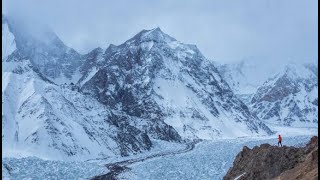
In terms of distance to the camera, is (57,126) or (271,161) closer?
(271,161)

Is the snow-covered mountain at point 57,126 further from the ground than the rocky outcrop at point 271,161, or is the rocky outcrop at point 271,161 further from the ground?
the snow-covered mountain at point 57,126

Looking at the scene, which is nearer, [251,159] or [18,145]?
[251,159]

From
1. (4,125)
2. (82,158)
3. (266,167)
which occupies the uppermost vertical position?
(4,125)

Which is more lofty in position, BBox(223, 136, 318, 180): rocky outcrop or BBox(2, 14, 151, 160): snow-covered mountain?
BBox(2, 14, 151, 160): snow-covered mountain

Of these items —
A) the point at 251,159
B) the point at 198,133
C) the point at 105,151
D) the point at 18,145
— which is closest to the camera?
the point at 251,159

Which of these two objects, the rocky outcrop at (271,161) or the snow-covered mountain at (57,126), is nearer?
the rocky outcrop at (271,161)

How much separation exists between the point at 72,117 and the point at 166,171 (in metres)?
49.5

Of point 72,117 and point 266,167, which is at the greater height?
point 72,117

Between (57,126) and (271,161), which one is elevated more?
(57,126)

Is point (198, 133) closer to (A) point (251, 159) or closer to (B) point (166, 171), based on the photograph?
(B) point (166, 171)

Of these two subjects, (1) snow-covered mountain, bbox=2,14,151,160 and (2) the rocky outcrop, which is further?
(1) snow-covered mountain, bbox=2,14,151,160

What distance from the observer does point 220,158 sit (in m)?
92.7

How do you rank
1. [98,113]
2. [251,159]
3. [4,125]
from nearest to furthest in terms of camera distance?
[251,159] < [4,125] < [98,113]

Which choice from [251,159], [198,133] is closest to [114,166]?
[251,159]
